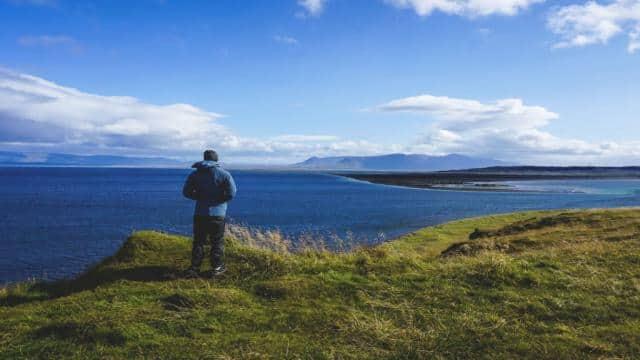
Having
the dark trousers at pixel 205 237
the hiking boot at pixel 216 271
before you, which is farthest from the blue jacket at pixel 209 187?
the hiking boot at pixel 216 271

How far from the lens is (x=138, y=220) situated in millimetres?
55719

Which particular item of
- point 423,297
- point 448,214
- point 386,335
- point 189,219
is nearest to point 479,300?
point 423,297

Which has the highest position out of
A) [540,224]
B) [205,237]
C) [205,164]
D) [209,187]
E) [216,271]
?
[205,164]

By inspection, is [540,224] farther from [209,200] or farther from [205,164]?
[205,164]

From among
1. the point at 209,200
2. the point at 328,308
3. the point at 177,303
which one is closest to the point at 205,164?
the point at 209,200

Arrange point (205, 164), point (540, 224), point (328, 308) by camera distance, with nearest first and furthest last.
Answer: point (328, 308) < point (205, 164) < point (540, 224)

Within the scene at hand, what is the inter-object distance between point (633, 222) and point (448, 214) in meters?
39.1

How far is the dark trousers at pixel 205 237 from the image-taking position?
10.4 metres

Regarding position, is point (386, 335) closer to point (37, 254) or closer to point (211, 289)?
point (211, 289)

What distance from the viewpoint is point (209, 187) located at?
1038 cm

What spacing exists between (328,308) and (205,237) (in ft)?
11.5

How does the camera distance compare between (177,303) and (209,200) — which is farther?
(209,200)

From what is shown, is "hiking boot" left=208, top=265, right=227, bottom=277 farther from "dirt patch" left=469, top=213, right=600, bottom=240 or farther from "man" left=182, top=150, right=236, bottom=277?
"dirt patch" left=469, top=213, right=600, bottom=240

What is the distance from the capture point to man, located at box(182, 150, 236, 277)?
10.4 m
